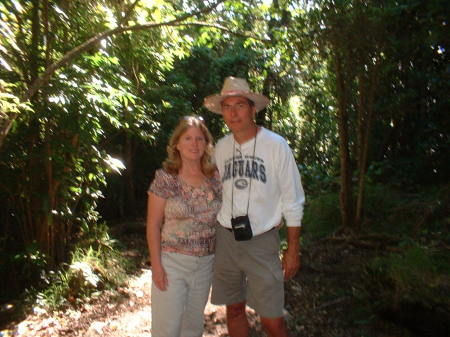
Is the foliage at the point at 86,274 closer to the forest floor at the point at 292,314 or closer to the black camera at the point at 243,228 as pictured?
the forest floor at the point at 292,314

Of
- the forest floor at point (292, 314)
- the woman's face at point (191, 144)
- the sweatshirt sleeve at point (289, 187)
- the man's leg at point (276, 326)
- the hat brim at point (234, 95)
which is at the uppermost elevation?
the hat brim at point (234, 95)

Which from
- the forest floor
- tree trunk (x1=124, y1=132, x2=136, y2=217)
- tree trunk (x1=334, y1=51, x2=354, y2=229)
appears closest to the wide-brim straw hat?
the forest floor

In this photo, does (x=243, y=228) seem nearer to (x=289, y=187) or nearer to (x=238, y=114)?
(x=289, y=187)

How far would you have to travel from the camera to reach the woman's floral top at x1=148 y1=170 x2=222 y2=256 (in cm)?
263

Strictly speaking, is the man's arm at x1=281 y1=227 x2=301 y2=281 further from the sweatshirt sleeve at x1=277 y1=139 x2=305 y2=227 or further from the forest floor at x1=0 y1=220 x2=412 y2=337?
the forest floor at x1=0 y1=220 x2=412 y2=337

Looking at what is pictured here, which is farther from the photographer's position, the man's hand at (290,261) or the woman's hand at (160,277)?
the man's hand at (290,261)

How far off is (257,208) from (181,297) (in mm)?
721

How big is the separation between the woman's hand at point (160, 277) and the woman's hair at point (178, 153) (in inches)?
23.1

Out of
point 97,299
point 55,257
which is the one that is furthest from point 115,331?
point 55,257

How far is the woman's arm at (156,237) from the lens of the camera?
2.60 meters

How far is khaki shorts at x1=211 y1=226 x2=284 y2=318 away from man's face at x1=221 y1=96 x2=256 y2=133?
0.68 meters

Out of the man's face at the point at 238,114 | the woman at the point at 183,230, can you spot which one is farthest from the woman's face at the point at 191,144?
the man's face at the point at 238,114

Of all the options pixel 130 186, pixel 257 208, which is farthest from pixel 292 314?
pixel 130 186

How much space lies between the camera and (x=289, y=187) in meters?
2.80
